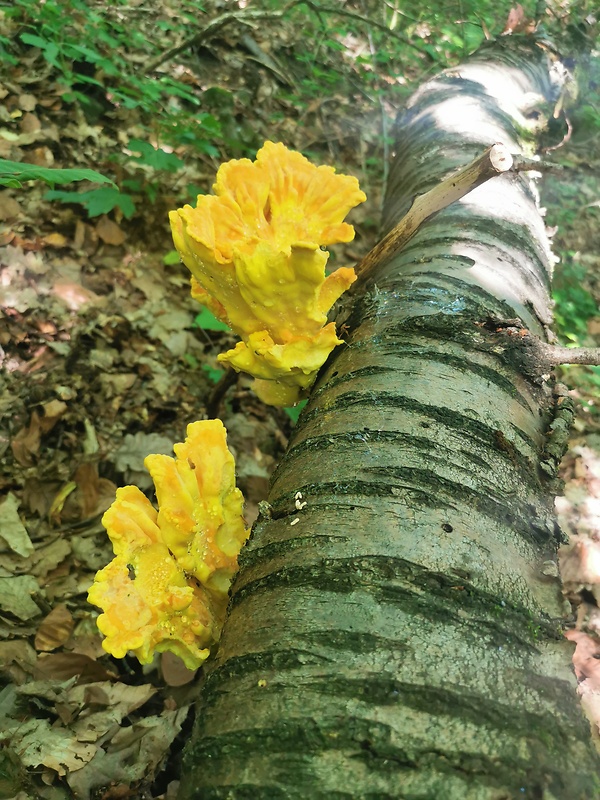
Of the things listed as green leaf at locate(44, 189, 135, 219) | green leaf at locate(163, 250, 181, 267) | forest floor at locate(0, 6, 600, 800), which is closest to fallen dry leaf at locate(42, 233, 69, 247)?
forest floor at locate(0, 6, 600, 800)

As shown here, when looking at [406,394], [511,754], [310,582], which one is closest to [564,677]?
[511,754]

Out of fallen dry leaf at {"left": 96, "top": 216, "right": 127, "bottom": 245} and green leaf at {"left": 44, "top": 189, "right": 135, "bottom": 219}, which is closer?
green leaf at {"left": 44, "top": 189, "right": 135, "bottom": 219}

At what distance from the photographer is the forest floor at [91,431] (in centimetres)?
215

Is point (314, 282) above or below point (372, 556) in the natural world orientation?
Result: above

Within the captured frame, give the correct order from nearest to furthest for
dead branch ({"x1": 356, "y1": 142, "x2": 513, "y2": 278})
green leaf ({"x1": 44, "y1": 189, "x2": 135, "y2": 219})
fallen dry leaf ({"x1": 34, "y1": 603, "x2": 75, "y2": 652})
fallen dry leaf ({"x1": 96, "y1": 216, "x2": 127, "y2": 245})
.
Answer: dead branch ({"x1": 356, "y1": 142, "x2": 513, "y2": 278}) < fallen dry leaf ({"x1": 34, "y1": 603, "x2": 75, "y2": 652}) < green leaf ({"x1": 44, "y1": 189, "x2": 135, "y2": 219}) < fallen dry leaf ({"x1": 96, "y1": 216, "x2": 127, "y2": 245})

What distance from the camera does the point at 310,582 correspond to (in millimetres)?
1236

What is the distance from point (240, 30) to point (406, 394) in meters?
6.50

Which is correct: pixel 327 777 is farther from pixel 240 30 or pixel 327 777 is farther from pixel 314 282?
pixel 240 30

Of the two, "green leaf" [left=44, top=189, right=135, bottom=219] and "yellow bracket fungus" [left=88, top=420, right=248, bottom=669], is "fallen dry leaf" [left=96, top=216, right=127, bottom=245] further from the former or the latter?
"yellow bracket fungus" [left=88, top=420, right=248, bottom=669]

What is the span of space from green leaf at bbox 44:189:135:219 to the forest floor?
0.26m

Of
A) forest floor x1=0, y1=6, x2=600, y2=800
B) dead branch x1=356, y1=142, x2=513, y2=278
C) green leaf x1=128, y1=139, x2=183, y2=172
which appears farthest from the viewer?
green leaf x1=128, y1=139, x2=183, y2=172

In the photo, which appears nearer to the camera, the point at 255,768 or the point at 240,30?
the point at 255,768

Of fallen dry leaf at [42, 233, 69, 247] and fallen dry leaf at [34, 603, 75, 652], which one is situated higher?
fallen dry leaf at [42, 233, 69, 247]

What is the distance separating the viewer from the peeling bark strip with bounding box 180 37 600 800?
3.19ft
